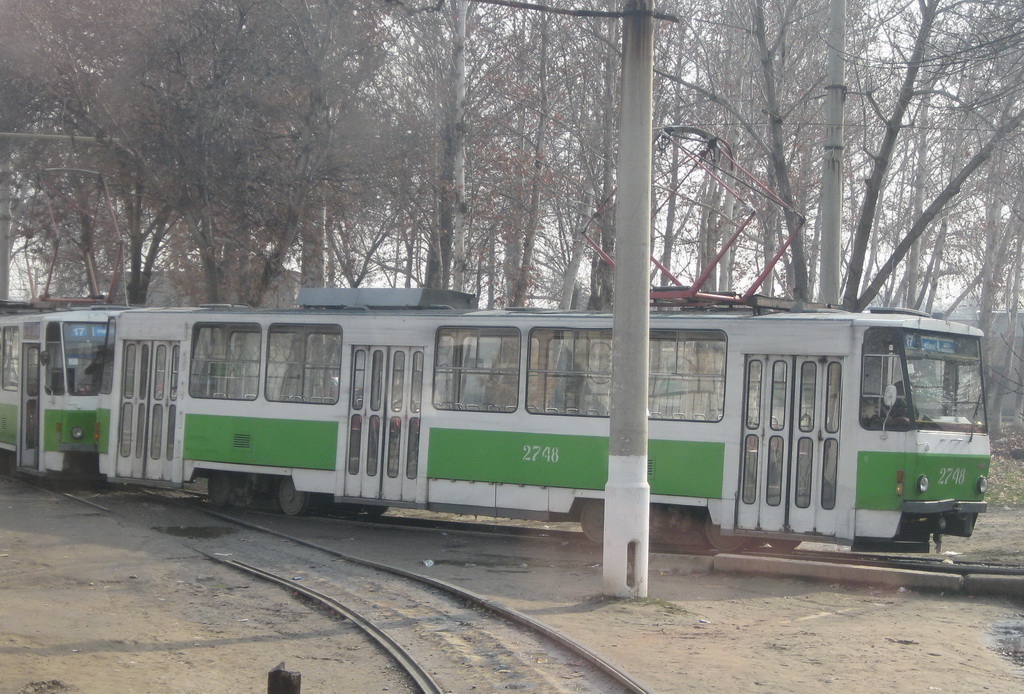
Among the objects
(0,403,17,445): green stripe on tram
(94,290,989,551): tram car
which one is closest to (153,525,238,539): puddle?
(94,290,989,551): tram car

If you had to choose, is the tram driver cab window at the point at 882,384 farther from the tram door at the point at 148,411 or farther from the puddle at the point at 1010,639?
the tram door at the point at 148,411

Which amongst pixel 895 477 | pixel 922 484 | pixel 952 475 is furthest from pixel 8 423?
pixel 952 475

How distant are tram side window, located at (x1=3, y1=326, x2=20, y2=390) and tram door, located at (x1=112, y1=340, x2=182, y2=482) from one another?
4.07 metres

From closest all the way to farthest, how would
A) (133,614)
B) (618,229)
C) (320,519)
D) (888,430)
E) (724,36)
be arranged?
(133,614) < (618,229) < (888,430) < (320,519) < (724,36)

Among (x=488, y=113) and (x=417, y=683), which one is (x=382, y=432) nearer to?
(x=417, y=683)

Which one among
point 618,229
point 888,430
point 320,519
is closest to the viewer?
point 618,229

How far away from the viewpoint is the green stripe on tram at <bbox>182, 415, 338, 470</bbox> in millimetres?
Answer: 15422

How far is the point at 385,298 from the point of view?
15.8 metres

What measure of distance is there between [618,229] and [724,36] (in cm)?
2135

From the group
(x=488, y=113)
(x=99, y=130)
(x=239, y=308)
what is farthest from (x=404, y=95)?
(x=239, y=308)

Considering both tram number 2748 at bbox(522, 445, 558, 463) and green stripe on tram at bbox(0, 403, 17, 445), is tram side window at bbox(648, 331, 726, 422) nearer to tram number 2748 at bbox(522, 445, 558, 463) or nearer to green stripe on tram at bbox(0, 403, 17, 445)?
Result: tram number 2748 at bbox(522, 445, 558, 463)

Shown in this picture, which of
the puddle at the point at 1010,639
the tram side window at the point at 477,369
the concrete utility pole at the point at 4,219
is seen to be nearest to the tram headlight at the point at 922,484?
the puddle at the point at 1010,639

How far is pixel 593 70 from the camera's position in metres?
26.5

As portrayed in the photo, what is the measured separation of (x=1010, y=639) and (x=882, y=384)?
3.62m
